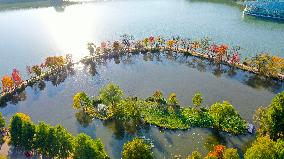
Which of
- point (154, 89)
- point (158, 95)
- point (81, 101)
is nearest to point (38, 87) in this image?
point (81, 101)

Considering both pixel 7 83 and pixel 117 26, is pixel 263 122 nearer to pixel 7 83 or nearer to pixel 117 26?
pixel 7 83

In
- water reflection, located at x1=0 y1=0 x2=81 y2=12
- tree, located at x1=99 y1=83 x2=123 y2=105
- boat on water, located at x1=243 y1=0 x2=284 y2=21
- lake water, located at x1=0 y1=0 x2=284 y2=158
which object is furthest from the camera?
water reflection, located at x1=0 y1=0 x2=81 y2=12

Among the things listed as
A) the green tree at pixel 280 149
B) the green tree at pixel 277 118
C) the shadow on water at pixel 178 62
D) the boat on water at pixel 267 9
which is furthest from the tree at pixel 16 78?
the boat on water at pixel 267 9

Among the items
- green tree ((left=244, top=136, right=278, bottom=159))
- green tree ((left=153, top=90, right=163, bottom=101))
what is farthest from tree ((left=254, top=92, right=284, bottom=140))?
green tree ((left=153, top=90, right=163, bottom=101))

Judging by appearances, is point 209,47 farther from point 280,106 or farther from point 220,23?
point 280,106

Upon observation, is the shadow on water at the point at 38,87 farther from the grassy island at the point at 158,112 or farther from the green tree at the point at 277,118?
the green tree at the point at 277,118

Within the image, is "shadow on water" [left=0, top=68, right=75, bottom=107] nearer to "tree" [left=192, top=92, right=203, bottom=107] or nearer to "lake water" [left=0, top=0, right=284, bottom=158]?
"lake water" [left=0, top=0, right=284, bottom=158]
